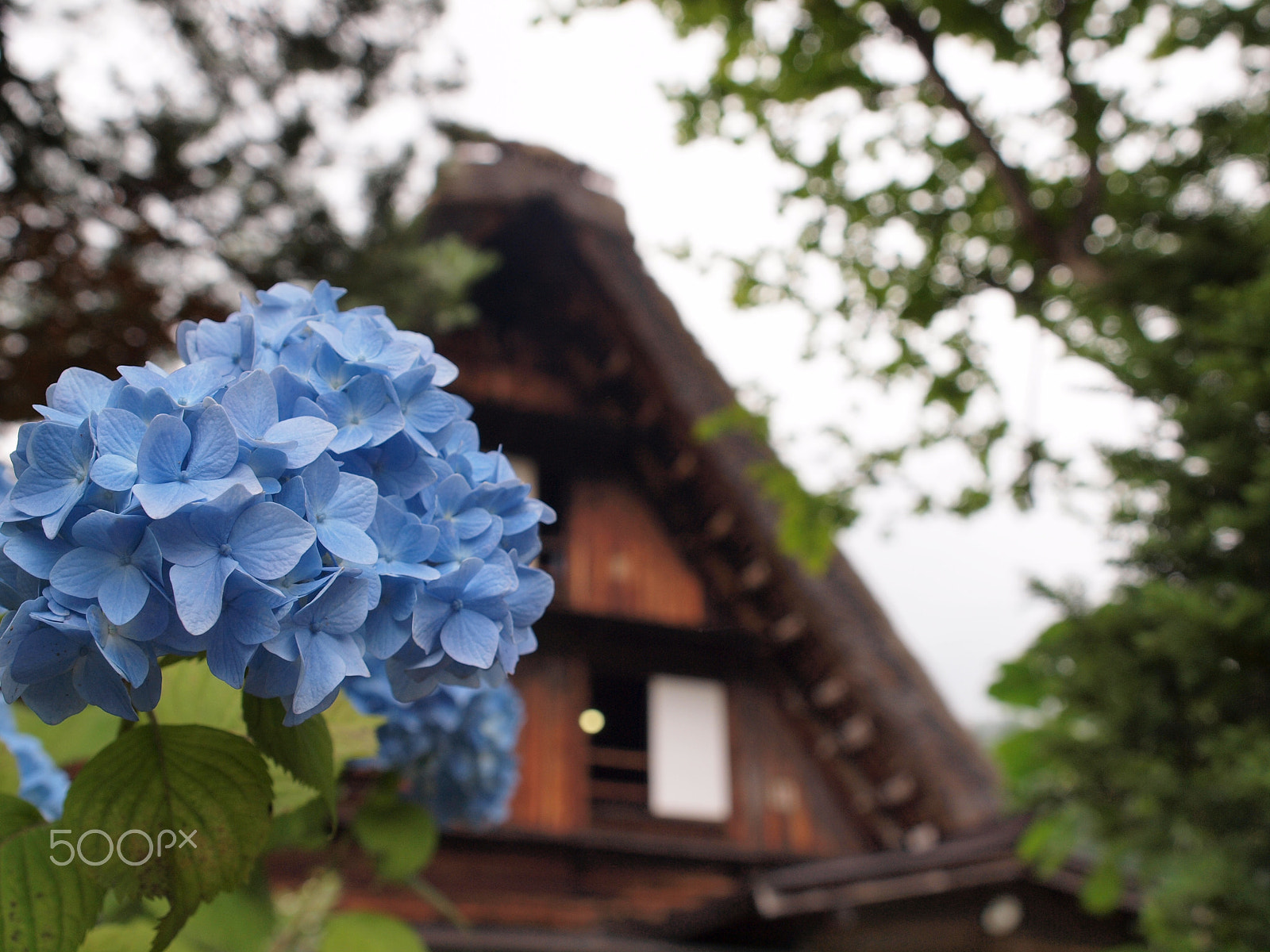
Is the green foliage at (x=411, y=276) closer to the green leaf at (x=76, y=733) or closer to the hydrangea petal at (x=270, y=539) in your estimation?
the green leaf at (x=76, y=733)

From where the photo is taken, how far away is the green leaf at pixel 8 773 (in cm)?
96

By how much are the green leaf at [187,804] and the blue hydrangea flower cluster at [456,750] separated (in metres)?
0.96

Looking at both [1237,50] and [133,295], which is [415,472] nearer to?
[1237,50]

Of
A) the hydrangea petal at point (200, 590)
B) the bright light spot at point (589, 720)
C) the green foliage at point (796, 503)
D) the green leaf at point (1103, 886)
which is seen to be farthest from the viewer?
the bright light spot at point (589, 720)

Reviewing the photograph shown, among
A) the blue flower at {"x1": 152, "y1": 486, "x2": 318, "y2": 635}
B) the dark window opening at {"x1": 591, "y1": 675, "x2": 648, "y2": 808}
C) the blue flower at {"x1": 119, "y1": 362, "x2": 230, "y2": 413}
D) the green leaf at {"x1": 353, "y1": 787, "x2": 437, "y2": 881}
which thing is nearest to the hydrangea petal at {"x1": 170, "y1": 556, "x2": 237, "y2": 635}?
the blue flower at {"x1": 152, "y1": 486, "x2": 318, "y2": 635}

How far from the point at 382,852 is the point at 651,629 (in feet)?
15.6

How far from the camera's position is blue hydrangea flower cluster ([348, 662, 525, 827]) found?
1.82 m

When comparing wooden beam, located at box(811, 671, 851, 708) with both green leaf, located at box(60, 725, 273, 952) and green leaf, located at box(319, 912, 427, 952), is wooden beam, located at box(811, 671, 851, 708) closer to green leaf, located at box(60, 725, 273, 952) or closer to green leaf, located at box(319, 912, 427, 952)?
green leaf, located at box(319, 912, 427, 952)

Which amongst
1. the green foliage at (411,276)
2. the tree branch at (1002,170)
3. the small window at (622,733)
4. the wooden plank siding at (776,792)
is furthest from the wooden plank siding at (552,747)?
the tree branch at (1002,170)

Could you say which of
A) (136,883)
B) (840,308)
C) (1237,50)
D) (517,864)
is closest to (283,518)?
(136,883)

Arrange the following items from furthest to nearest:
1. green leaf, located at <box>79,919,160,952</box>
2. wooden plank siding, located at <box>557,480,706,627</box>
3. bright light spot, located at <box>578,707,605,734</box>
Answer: wooden plank siding, located at <box>557,480,706,627</box> < bright light spot, located at <box>578,707,605,734</box> < green leaf, located at <box>79,919,160,952</box>

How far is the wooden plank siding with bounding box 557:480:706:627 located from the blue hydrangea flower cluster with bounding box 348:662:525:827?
13.1 feet

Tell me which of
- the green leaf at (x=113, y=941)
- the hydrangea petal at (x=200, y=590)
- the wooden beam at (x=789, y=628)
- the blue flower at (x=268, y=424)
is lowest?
the green leaf at (x=113, y=941)

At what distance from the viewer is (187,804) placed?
650 millimetres
